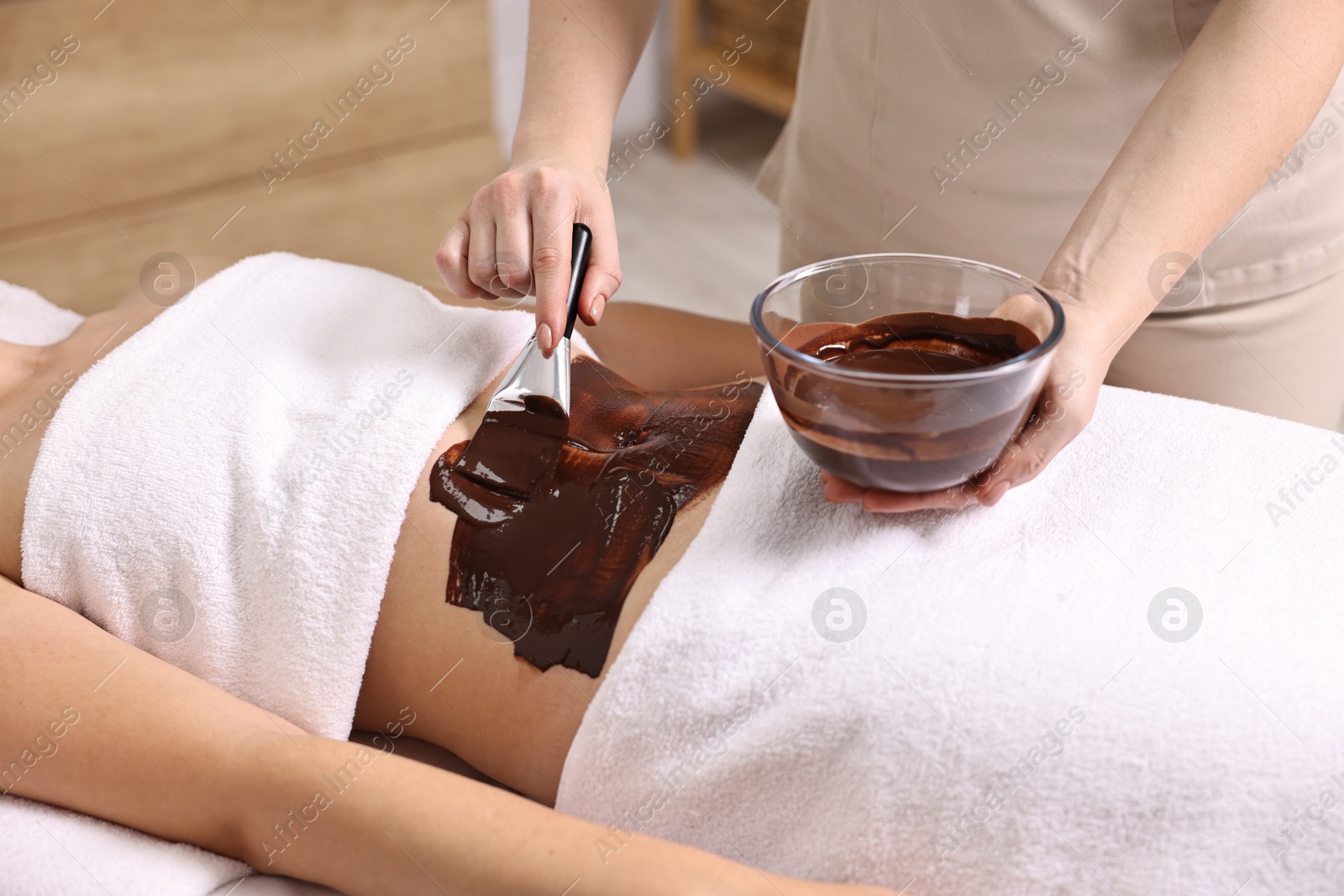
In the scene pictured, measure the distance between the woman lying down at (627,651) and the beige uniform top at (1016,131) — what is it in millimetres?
264

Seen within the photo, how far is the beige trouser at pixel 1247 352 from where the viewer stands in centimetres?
104

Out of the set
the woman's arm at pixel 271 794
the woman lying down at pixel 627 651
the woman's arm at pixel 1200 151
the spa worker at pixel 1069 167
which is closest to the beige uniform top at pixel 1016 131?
the spa worker at pixel 1069 167

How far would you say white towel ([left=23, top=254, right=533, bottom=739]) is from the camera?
32.6 inches

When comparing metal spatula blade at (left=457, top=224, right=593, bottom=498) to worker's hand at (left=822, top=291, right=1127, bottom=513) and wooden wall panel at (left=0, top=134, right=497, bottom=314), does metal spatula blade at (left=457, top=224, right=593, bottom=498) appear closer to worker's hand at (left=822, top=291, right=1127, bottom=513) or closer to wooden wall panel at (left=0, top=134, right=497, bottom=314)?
worker's hand at (left=822, top=291, right=1127, bottom=513)

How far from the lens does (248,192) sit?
2195 millimetres

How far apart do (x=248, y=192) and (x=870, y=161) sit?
60.5 inches

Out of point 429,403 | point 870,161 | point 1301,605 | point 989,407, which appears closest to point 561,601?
point 429,403

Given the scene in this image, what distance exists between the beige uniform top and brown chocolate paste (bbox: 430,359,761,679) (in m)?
0.33

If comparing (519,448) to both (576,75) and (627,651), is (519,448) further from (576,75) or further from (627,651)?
(576,75)

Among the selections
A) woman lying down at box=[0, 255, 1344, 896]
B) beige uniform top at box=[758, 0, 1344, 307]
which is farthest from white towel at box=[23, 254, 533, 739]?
beige uniform top at box=[758, 0, 1344, 307]

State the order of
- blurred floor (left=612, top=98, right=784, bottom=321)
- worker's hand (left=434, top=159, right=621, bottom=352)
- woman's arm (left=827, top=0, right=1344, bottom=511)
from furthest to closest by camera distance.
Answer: blurred floor (left=612, top=98, right=784, bottom=321)
worker's hand (left=434, top=159, right=621, bottom=352)
woman's arm (left=827, top=0, right=1344, bottom=511)

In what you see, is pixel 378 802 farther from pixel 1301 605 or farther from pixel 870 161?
pixel 870 161

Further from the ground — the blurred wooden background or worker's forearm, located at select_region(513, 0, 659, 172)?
worker's forearm, located at select_region(513, 0, 659, 172)

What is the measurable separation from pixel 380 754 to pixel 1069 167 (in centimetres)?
79
